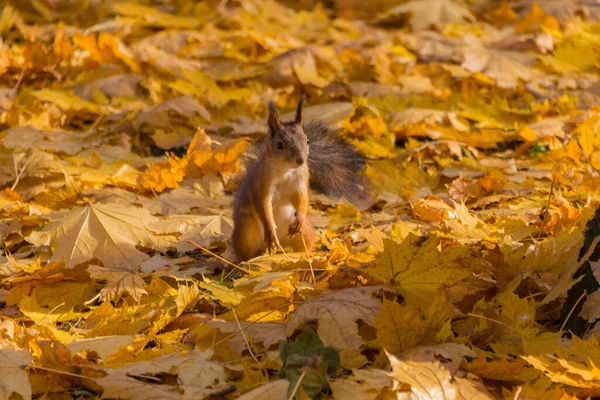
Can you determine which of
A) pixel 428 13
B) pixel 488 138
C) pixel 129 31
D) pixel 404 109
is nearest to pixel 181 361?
pixel 488 138

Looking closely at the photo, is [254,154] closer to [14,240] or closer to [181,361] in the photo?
[14,240]

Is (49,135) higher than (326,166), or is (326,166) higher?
(326,166)

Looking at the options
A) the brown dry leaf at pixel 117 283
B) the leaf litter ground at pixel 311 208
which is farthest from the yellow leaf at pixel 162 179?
the brown dry leaf at pixel 117 283

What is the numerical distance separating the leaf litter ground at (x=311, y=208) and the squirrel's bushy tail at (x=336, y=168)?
5.6 inches

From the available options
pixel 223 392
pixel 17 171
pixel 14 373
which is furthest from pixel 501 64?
pixel 14 373

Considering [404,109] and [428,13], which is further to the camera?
[428,13]

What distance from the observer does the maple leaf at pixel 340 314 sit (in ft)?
6.97

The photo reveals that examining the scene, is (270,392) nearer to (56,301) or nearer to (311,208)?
(56,301)

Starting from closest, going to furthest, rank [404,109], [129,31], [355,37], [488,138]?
[488,138]
[404,109]
[129,31]
[355,37]

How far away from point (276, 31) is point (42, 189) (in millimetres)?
3690

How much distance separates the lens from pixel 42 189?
12.5 feet

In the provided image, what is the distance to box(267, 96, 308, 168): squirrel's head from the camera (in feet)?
10.3

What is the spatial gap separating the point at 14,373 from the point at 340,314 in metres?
0.84

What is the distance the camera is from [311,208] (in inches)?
151
